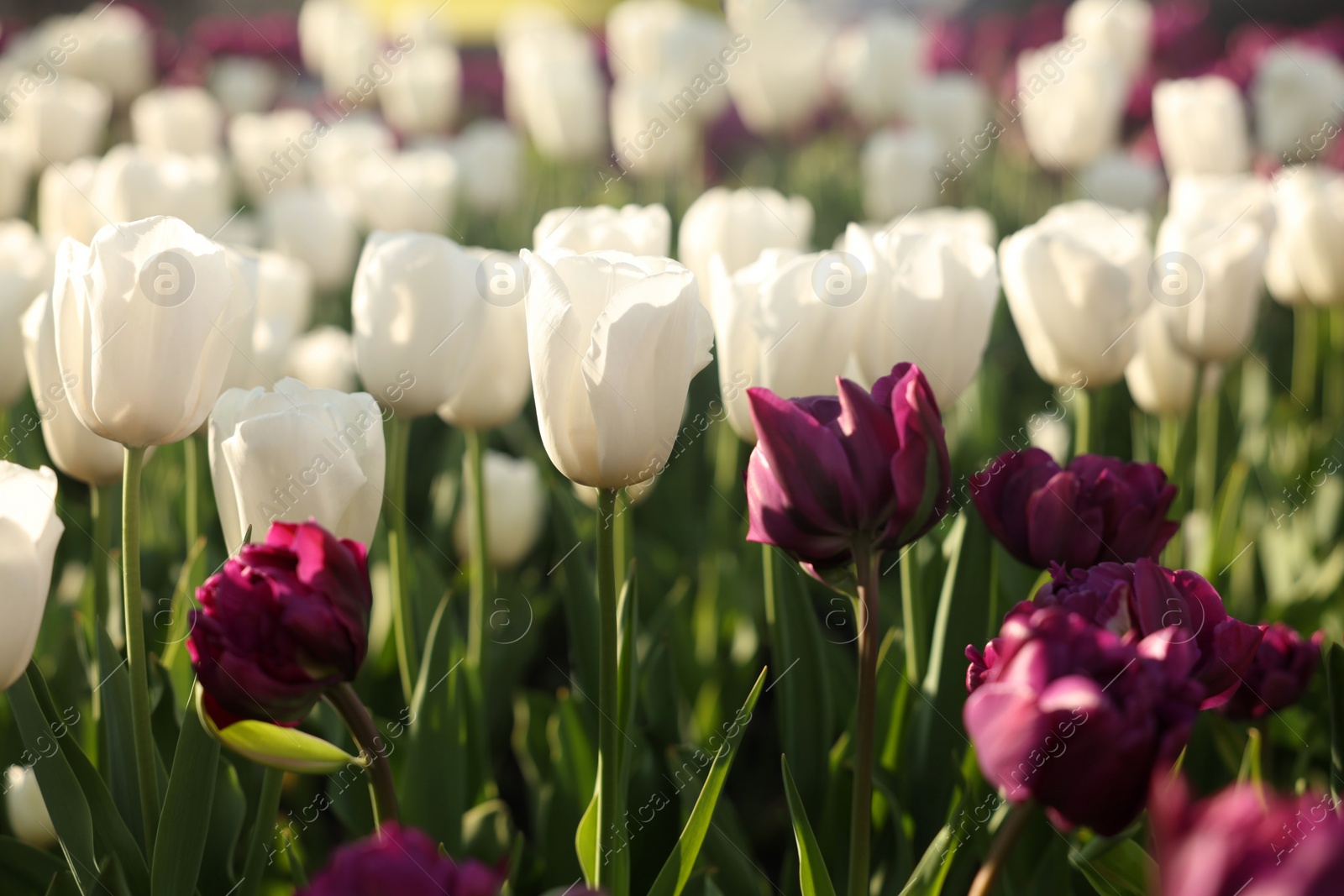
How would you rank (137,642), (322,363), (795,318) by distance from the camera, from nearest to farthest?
(137,642) → (795,318) → (322,363)

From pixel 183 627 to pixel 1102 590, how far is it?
2.12 feet

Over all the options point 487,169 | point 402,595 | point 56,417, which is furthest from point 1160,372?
point 487,169

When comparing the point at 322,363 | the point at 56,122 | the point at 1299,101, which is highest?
the point at 56,122

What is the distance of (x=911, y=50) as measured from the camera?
299cm

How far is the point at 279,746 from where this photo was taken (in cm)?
55

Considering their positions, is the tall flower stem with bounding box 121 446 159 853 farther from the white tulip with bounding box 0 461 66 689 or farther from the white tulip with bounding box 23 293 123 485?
the white tulip with bounding box 23 293 123 485

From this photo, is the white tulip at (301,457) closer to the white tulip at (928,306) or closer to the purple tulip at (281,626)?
the purple tulip at (281,626)

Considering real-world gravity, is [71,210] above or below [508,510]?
above

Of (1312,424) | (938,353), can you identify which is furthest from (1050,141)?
(938,353)

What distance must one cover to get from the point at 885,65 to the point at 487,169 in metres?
1.13

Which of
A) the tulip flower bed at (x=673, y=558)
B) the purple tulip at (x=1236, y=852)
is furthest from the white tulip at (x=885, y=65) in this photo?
the purple tulip at (x=1236, y=852)

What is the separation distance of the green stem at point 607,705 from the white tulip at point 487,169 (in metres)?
2.08

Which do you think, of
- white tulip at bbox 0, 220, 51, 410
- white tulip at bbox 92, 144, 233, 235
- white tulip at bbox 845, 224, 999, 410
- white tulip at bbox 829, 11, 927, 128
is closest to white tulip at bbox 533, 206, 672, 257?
white tulip at bbox 845, 224, 999, 410

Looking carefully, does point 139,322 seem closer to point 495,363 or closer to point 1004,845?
point 495,363
